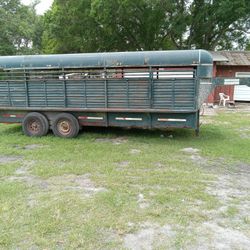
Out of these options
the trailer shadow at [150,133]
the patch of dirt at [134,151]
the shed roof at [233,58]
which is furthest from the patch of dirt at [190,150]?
the shed roof at [233,58]

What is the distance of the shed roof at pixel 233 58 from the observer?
655 inches

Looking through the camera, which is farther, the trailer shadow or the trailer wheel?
the trailer shadow

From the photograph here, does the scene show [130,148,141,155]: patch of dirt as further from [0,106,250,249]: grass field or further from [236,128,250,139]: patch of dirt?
[236,128,250,139]: patch of dirt

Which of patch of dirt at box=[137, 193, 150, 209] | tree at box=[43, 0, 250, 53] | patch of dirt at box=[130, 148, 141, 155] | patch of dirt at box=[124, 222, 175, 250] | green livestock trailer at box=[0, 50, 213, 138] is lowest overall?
patch of dirt at box=[124, 222, 175, 250]

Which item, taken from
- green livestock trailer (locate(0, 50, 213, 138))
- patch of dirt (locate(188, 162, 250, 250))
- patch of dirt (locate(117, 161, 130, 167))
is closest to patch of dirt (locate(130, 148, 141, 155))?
patch of dirt (locate(117, 161, 130, 167))

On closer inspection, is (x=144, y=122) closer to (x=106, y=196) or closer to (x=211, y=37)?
(x=106, y=196)

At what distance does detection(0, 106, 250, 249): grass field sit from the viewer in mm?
3389

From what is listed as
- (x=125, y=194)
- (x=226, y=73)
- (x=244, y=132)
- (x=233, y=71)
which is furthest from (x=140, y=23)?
(x=125, y=194)

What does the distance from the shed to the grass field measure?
10.4 metres

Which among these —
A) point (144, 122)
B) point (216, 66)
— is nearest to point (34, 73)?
point (144, 122)

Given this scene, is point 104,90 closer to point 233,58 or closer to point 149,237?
point 149,237

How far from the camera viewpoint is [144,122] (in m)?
7.74

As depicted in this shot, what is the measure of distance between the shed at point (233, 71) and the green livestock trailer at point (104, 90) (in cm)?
1012

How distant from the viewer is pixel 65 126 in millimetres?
8383
